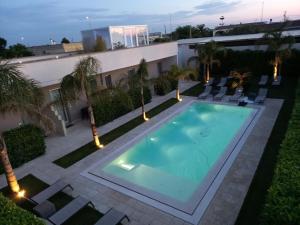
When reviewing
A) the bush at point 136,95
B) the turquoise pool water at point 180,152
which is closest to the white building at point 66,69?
the bush at point 136,95

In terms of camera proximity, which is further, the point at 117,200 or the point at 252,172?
the point at 252,172

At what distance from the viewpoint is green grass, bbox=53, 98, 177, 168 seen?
1135 cm

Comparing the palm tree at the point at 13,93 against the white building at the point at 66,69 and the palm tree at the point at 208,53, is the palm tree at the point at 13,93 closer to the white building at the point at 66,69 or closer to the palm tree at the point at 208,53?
the white building at the point at 66,69

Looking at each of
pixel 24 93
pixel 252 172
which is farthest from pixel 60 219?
pixel 252 172

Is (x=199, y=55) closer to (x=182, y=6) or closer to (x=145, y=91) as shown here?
(x=145, y=91)

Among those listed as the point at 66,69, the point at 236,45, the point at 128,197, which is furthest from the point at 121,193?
the point at 236,45

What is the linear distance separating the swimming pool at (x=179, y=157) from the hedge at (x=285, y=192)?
287 centimetres

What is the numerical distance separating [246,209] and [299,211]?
2.90 meters

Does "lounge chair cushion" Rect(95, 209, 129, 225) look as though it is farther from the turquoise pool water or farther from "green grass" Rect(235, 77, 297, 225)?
"green grass" Rect(235, 77, 297, 225)

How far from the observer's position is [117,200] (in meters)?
8.41

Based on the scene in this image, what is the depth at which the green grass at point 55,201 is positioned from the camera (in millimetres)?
7586

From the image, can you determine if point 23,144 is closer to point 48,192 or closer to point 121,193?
point 48,192

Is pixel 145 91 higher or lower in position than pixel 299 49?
lower

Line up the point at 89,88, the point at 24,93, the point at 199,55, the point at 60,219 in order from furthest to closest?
the point at 199,55 → the point at 89,88 → the point at 24,93 → the point at 60,219
